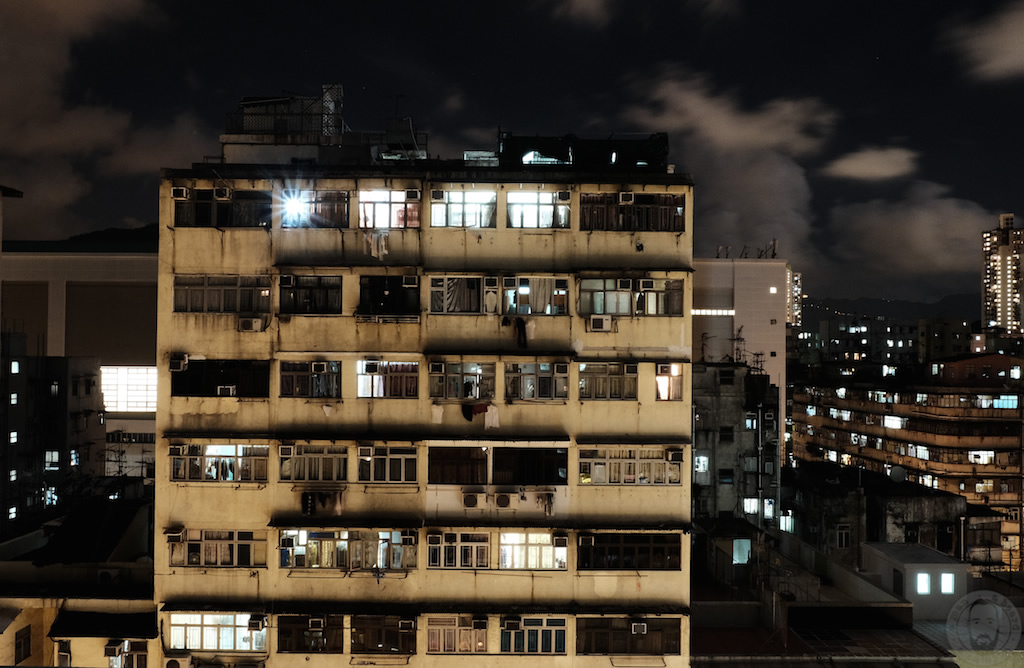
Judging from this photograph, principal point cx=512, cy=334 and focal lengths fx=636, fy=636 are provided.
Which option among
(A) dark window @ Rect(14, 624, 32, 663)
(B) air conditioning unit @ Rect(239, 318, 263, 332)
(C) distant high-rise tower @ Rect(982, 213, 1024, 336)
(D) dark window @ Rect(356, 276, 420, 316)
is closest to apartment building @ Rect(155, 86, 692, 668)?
(D) dark window @ Rect(356, 276, 420, 316)

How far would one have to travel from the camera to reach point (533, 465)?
1822cm

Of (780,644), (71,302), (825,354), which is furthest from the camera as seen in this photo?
(825,354)

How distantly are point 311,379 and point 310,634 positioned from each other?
7189 millimetres

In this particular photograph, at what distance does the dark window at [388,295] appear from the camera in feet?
60.0

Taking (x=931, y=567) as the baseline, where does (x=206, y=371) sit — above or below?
above

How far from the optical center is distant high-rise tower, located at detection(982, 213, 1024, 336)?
16475 centimetres

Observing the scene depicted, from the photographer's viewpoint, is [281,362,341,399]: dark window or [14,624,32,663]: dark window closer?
[281,362,341,399]: dark window

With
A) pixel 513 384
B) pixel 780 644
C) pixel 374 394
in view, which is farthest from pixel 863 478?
pixel 374 394

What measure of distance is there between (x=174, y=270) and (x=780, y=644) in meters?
22.6

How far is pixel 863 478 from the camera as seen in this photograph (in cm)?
4297

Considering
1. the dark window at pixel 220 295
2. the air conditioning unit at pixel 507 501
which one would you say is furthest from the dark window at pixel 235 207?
the air conditioning unit at pixel 507 501

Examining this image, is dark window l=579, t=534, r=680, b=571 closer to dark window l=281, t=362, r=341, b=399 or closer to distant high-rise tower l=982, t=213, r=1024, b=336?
dark window l=281, t=362, r=341, b=399

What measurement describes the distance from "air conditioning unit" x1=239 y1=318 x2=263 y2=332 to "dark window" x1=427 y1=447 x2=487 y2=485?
6.06 m

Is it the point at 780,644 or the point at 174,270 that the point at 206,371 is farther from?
the point at 780,644
